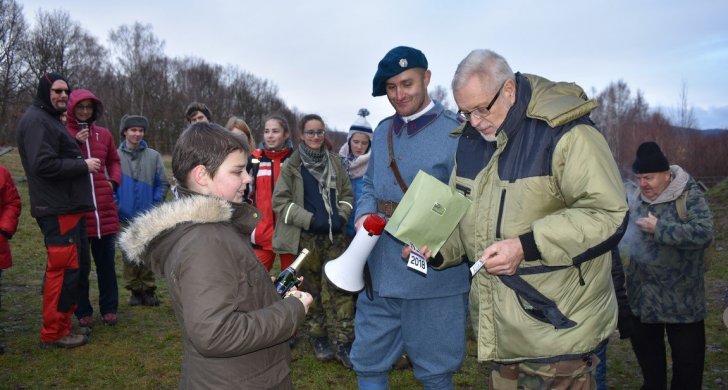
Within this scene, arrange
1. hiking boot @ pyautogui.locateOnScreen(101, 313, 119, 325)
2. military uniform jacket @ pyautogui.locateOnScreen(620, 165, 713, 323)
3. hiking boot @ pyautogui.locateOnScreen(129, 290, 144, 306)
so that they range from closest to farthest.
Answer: military uniform jacket @ pyautogui.locateOnScreen(620, 165, 713, 323) → hiking boot @ pyautogui.locateOnScreen(101, 313, 119, 325) → hiking boot @ pyautogui.locateOnScreen(129, 290, 144, 306)

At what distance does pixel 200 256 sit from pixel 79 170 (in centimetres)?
371

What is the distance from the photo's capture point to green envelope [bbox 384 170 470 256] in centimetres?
261

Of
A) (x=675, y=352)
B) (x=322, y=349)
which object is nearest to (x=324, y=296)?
(x=322, y=349)

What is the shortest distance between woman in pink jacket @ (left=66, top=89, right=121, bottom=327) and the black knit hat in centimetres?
502

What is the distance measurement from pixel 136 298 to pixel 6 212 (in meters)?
2.22

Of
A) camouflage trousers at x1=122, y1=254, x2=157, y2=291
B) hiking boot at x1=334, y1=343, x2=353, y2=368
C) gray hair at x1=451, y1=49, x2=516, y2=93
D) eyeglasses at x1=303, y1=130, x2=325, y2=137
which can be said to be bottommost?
hiking boot at x1=334, y1=343, x2=353, y2=368

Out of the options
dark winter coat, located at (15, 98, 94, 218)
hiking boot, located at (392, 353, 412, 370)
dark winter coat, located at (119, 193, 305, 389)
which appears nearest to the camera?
dark winter coat, located at (119, 193, 305, 389)

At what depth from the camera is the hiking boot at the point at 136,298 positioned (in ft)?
21.9

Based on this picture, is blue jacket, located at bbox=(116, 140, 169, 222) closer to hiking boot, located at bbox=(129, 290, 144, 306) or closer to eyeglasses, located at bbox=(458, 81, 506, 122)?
hiking boot, located at bbox=(129, 290, 144, 306)

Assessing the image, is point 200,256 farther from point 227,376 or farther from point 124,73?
point 124,73

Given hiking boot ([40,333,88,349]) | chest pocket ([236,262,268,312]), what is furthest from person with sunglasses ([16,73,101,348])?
chest pocket ([236,262,268,312])

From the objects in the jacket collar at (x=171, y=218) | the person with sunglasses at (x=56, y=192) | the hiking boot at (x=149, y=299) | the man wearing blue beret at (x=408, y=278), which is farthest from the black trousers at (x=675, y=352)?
the hiking boot at (x=149, y=299)

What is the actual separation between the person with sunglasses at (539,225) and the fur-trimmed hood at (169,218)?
3.76 ft

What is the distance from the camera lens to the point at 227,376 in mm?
2076
